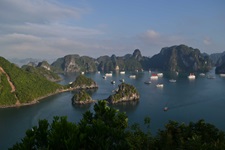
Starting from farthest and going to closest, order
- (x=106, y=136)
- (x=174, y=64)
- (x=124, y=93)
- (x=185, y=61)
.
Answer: (x=174, y=64) → (x=185, y=61) → (x=124, y=93) → (x=106, y=136)

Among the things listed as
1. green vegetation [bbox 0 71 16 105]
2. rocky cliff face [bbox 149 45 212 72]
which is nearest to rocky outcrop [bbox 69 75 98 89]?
green vegetation [bbox 0 71 16 105]

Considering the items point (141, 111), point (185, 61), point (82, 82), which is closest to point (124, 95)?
point (141, 111)

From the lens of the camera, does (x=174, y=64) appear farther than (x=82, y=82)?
Yes

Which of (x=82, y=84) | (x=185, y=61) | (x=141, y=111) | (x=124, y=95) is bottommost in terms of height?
(x=141, y=111)

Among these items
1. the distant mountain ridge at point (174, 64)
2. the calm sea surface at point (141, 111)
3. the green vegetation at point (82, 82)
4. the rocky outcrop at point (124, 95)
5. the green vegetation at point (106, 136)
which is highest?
the distant mountain ridge at point (174, 64)

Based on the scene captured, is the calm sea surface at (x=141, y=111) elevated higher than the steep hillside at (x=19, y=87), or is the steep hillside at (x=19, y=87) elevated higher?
the steep hillside at (x=19, y=87)

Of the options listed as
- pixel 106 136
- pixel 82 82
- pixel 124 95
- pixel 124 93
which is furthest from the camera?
pixel 82 82

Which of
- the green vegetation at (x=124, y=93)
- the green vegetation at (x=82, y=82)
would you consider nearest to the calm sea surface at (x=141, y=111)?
the green vegetation at (x=124, y=93)

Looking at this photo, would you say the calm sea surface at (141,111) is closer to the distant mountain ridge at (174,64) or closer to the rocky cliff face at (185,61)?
the rocky cliff face at (185,61)

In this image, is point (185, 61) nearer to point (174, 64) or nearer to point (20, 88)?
point (174, 64)

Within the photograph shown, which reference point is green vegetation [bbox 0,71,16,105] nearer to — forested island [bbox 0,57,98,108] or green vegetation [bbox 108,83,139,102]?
forested island [bbox 0,57,98,108]
